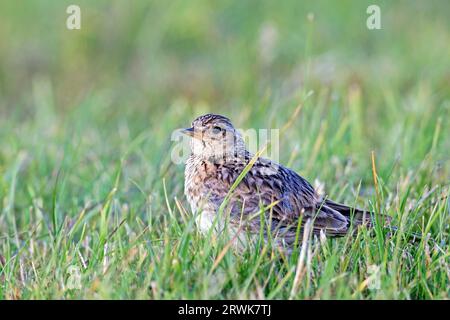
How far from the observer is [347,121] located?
7473 mm

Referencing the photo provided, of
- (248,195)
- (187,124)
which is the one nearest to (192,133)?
(248,195)

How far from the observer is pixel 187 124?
8336 mm

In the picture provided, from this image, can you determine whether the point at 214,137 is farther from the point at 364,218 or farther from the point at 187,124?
the point at 187,124

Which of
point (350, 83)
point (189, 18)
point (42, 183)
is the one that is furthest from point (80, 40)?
point (42, 183)

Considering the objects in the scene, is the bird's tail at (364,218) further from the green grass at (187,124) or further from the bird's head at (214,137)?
the bird's head at (214,137)

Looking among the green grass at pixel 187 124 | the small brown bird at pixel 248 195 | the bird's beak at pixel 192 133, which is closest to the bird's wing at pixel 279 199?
the small brown bird at pixel 248 195

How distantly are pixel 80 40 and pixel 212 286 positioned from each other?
7.64 meters

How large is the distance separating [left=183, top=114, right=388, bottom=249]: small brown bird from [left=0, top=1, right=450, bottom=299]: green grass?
0.53 feet

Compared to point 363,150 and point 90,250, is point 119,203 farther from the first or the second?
point 363,150

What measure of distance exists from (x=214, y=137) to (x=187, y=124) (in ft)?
7.96

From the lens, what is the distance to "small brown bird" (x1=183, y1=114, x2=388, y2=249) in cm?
518

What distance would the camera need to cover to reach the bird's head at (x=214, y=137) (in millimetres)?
5918

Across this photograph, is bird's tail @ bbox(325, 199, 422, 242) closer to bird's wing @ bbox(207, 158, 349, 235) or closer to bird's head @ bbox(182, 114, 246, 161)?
bird's wing @ bbox(207, 158, 349, 235)

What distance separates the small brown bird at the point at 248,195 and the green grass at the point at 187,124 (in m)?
0.16
